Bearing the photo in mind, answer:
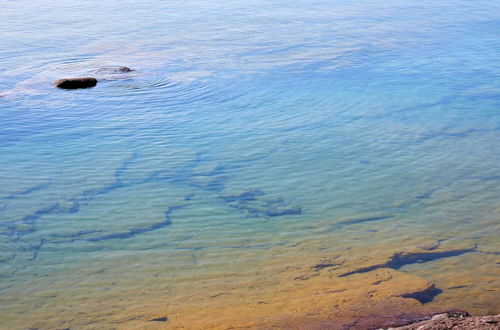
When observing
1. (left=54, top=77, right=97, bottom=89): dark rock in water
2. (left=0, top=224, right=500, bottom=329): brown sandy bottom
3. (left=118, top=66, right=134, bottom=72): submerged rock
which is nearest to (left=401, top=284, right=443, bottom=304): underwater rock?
(left=0, top=224, right=500, bottom=329): brown sandy bottom

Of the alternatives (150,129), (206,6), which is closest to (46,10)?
(206,6)

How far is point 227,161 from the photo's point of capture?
7.46 m

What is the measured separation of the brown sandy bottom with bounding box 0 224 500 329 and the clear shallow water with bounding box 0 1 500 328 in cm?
3

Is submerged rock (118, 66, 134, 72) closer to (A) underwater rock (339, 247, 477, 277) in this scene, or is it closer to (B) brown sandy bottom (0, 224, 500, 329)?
(B) brown sandy bottom (0, 224, 500, 329)

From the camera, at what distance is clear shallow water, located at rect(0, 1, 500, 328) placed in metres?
5.02

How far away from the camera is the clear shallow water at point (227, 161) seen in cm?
502

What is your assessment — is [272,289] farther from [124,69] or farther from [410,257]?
[124,69]

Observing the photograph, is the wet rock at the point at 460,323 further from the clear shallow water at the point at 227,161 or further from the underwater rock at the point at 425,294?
the clear shallow water at the point at 227,161

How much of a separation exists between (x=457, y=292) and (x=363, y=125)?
4.49 meters

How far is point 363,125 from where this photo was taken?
28.8 feet

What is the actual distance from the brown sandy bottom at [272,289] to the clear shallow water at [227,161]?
0.08 ft

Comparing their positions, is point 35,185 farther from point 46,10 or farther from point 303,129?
point 46,10

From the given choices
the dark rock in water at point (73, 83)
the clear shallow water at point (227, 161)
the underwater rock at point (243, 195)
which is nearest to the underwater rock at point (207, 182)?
the clear shallow water at point (227, 161)

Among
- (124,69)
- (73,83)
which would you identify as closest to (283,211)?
(73,83)
